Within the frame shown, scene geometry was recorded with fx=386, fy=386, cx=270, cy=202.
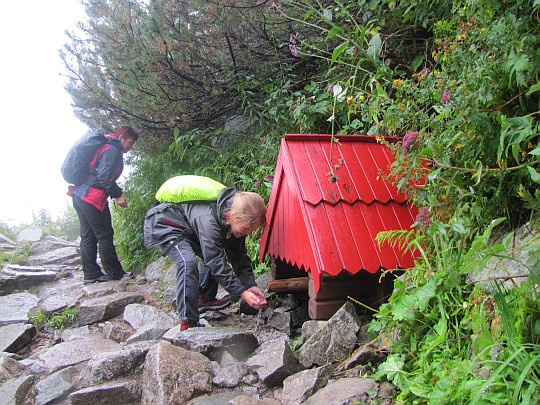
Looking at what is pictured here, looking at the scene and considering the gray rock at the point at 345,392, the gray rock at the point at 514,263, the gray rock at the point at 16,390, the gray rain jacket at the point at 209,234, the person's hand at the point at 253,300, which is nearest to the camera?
the gray rock at the point at 514,263

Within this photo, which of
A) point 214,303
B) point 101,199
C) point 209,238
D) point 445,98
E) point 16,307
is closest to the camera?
point 445,98

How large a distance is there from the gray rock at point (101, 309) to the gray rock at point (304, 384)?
2.52m

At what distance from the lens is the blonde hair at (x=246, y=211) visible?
3.16 metres

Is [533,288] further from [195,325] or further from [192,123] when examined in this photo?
[192,123]

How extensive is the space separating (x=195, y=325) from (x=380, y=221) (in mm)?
1726

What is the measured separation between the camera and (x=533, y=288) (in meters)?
1.40

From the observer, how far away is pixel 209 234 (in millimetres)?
3281

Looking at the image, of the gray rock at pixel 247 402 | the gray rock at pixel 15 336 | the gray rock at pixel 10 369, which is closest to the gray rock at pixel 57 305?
the gray rock at pixel 15 336

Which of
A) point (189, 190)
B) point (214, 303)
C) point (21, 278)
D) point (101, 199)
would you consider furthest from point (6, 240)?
point (189, 190)

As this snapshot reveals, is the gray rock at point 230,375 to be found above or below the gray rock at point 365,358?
above

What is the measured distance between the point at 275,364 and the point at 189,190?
180 centimetres

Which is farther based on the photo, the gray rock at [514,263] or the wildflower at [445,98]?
the wildflower at [445,98]

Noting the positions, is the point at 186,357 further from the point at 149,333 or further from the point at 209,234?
the point at 209,234

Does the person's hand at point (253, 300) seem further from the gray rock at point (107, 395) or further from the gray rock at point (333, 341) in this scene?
the gray rock at point (107, 395)
